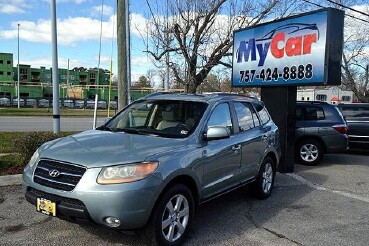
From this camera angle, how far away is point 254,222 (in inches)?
214

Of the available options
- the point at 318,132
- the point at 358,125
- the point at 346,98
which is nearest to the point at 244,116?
the point at 318,132

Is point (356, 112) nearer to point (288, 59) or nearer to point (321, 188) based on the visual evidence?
point (288, 59)

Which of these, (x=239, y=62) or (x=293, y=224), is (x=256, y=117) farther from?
(x=239, y=62)

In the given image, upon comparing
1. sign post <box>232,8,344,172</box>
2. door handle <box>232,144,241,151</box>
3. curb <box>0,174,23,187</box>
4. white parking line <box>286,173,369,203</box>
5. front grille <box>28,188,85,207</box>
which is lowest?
white parking line <box>286,173,369,203</box>

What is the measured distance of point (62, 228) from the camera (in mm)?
4891

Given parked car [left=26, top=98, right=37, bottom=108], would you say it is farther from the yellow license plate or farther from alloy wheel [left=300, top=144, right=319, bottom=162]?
the yellow license plate

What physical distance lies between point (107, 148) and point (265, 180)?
3474 mm

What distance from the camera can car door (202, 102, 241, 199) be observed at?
492cm

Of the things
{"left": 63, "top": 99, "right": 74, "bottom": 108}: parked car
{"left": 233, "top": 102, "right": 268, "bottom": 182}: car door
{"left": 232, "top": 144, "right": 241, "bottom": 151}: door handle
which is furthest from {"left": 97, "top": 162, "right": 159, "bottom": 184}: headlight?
{"left": 63, "top": 99, "right": 74, "bottom": 108}: parked car

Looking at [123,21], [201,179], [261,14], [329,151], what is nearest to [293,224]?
[201,179]

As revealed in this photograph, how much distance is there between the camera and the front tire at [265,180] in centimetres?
658

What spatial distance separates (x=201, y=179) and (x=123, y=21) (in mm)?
5820

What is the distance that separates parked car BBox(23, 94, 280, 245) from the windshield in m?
0.01

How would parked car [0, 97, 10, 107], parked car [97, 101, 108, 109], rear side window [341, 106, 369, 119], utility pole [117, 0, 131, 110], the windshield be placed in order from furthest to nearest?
parked car [97, 101, 108, 109], parked car [0, 97, 10, 107], rear side window [341, 106, 369, 119], utility pole [117, 0, 131, 110], the windshield
